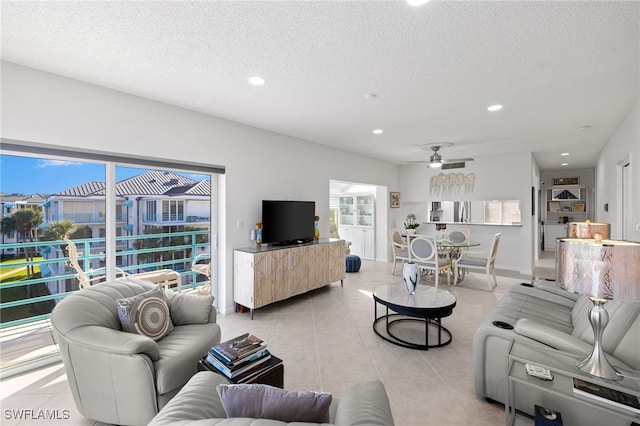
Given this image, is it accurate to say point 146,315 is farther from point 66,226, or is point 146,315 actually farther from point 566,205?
point 566,205

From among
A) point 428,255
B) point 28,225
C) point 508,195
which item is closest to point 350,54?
point 28,225

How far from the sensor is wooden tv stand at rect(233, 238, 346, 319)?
12.1 ft

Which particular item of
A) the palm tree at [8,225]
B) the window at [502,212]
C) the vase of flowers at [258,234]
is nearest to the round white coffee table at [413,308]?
the vase of flowers at [258,234]

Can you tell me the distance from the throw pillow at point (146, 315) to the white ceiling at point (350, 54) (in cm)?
186

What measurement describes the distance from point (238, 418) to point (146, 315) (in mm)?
1482

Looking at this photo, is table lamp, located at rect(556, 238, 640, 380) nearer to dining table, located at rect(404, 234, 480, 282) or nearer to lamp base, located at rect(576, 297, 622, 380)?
lamp base, located at rect(576, 297, 622, 380)

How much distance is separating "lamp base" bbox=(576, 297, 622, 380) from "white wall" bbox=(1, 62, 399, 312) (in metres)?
3.56

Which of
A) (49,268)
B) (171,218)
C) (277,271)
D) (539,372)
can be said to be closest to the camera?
(539,372)

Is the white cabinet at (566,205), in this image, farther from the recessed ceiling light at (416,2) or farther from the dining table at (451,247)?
the recessed ceiling light at (416,2)

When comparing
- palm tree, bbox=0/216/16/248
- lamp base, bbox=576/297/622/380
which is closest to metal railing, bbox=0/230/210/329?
palm tree, bbox=0/216/16/248

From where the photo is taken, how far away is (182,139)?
3.38 meters

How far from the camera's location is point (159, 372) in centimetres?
178

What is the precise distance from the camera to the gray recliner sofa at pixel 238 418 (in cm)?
100

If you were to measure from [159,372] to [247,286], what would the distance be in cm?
194
